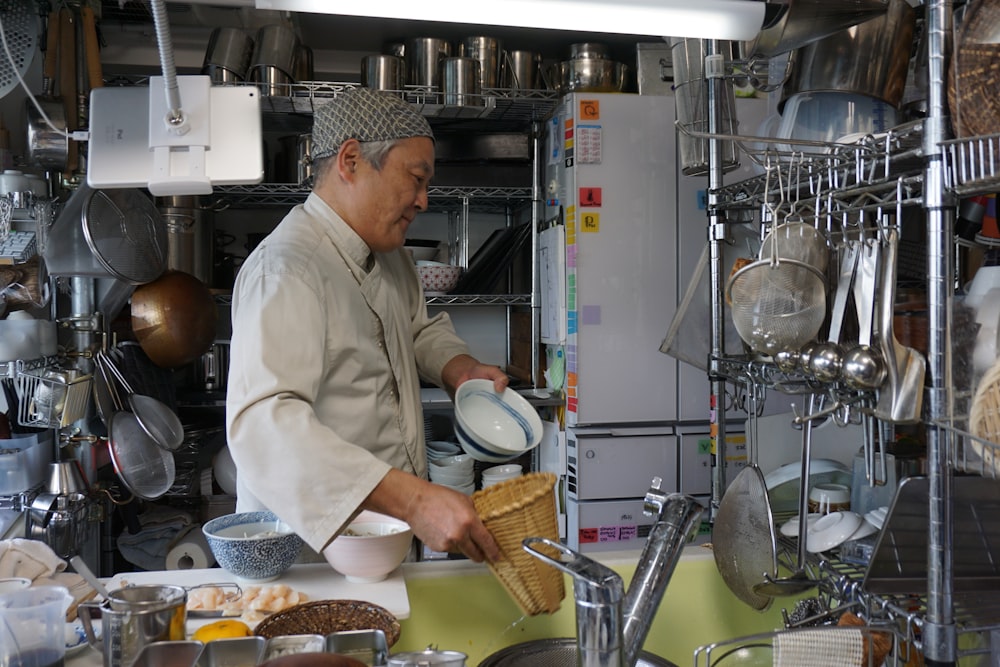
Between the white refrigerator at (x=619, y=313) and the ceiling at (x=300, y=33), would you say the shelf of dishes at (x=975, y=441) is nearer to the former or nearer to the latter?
the white refrigerator at (x=619, y=313)

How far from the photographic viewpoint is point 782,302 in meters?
1.25

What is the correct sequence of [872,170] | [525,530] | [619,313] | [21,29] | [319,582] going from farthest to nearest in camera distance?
[619,313]
[21,29]
[319,582]
[872,170]
[525,530]

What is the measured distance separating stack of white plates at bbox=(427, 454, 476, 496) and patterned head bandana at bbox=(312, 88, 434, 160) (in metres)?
1.79

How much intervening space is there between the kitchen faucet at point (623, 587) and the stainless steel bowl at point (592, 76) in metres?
2.58

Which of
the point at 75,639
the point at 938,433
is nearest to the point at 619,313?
the point at 938,433

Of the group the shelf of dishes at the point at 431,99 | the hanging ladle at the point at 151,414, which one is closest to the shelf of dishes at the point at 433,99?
the shelf of dishes at the point at 431,99

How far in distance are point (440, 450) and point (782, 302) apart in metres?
2.29

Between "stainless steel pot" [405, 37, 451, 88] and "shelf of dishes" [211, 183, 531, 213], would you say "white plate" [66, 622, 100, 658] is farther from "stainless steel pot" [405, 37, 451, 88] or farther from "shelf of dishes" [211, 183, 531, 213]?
"stainless steel pot" [405, 37, 451, 88]

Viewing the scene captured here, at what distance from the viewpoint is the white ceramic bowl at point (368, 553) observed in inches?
51.5

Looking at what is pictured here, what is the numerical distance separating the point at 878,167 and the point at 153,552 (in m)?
2.69

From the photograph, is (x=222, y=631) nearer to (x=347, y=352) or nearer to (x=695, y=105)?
(x=347, y=352)

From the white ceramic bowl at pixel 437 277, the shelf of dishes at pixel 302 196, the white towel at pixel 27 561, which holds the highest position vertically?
the shelf of dishes at pixel 302 196

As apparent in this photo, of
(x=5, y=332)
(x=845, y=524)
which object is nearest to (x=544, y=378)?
(x=5, y=332)

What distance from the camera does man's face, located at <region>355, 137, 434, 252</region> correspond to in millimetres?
1658
